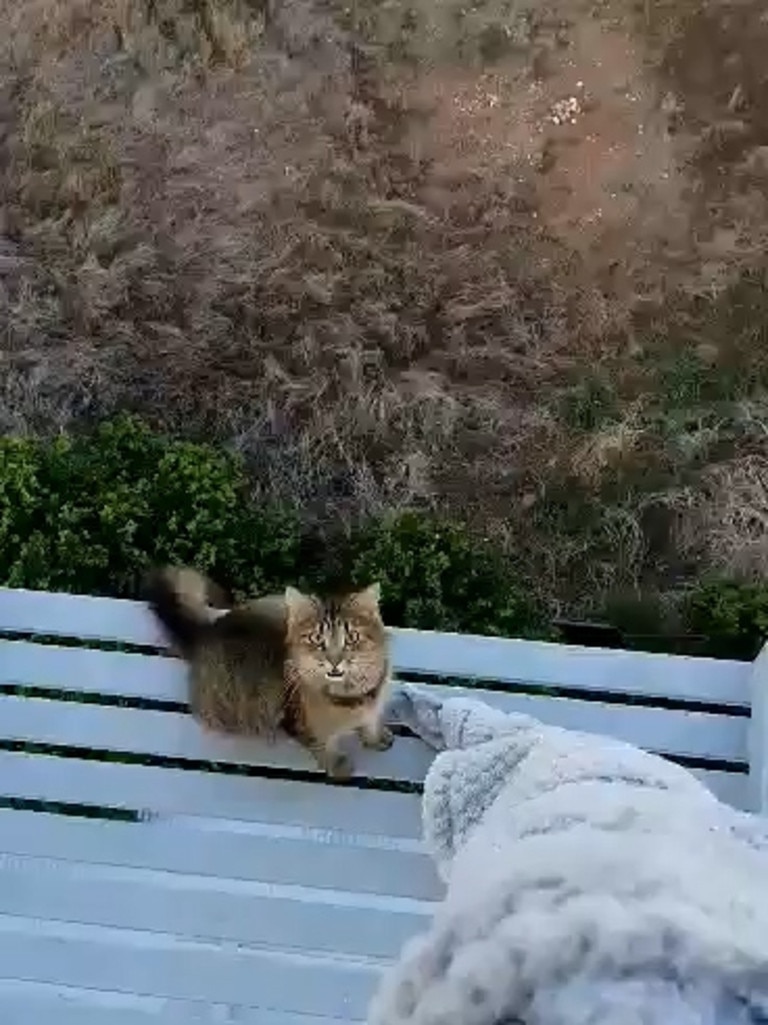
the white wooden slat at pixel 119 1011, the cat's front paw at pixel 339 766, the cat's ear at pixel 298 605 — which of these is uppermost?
the cat's ear at pixel 298 605

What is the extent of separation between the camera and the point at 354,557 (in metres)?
1.70

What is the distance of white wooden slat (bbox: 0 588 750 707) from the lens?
1.37 meters

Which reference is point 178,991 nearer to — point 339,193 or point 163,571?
point 163,571

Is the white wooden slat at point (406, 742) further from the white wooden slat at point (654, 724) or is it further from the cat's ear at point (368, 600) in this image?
the cat's ear at point (368, 600)

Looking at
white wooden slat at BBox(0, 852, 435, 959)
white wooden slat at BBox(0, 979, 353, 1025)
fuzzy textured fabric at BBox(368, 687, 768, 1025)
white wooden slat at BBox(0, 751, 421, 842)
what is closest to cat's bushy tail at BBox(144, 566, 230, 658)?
white wooden slat at BBox(0, 751, 421, 842)

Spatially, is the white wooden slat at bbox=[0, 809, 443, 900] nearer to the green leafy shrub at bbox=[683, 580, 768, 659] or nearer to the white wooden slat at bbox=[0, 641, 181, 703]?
the white wooden slat at bbox=[0, 641, 181, 703]

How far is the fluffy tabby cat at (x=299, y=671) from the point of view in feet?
4.41

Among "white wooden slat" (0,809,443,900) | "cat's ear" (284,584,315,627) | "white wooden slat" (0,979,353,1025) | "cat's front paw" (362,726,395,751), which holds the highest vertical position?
"cat's ear" (284,584,315,627)

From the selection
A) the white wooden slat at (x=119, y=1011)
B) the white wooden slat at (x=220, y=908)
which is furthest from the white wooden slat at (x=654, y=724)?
the white wooden slat at (x=119, y=1011)

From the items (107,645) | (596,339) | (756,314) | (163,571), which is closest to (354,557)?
(163,571)

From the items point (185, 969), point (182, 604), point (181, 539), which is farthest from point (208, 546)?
point (185, 969)

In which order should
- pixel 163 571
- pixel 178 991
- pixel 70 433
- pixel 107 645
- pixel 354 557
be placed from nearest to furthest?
1. pixel 178 991
2. pixel 107 645
3. pixel 163 571
4. pixel 354 557
5. pixel 70 433

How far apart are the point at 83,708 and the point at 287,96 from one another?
1.04 meters

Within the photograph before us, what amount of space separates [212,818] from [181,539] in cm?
40
